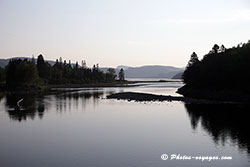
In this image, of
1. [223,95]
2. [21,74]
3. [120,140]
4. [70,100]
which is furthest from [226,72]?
[21,74]

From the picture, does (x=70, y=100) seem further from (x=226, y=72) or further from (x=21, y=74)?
(x=21, y=74)

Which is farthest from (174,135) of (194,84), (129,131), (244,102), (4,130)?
(194,84)

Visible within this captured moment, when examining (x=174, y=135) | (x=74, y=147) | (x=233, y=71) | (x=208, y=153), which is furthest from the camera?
(x=233, y=71)

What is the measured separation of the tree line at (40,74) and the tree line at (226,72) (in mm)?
65121

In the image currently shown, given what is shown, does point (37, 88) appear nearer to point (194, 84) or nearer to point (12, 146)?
point (194, 84)

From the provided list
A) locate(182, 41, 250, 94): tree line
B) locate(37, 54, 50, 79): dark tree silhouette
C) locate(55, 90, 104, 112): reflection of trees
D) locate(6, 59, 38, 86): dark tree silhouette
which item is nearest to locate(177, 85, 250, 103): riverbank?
locate(182, 41, 250, 94): tree line

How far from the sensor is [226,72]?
7700 cm

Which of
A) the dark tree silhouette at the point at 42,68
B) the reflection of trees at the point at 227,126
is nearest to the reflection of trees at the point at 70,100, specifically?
the reflection of trees at the point at 227,126

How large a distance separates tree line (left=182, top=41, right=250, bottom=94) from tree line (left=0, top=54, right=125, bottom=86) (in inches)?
2564

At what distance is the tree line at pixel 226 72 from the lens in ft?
225

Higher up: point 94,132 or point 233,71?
point 233,71

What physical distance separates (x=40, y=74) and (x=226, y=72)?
98579mm

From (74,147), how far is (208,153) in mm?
12236

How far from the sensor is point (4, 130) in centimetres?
3484
